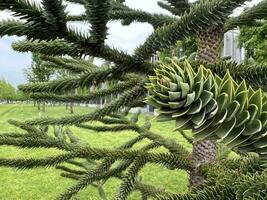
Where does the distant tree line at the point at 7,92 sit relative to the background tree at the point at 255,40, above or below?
below

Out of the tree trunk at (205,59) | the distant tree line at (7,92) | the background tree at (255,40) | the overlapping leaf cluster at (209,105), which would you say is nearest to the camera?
the overlapping leaf cluster at (209,105)

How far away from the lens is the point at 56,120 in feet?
6.07

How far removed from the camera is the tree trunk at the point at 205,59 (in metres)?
1.98

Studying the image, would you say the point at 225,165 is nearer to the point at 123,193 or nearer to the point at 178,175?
the point at 123,193

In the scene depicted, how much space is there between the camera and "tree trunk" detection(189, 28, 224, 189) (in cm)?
198

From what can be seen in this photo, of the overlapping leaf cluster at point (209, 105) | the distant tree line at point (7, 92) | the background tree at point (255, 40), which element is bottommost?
the distant tree line at point (7, 92)

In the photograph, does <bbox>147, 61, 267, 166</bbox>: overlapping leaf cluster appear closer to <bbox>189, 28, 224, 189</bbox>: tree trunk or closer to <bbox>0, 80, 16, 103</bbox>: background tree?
<bbox>189, 28, 224, 189</bbox>: tree trunk

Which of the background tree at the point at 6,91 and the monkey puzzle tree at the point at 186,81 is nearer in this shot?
the monkey puzzle tree at the point at 186,81

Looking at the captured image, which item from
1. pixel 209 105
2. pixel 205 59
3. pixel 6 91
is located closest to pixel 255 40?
pixel 205 59

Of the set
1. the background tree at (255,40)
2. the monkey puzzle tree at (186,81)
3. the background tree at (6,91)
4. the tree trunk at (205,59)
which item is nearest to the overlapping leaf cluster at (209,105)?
the monkey puzzle tree at (186,81)

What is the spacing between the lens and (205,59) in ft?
6.44

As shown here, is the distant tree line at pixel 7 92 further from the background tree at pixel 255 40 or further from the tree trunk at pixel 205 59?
the tree trunk at pixel 205 59

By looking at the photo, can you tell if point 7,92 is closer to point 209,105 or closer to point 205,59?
point 205,59

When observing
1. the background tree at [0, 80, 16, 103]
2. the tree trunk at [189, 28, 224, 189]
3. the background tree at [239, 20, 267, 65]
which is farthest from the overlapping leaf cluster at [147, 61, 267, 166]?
the background tree at [0, 80, 16, 103]
